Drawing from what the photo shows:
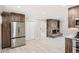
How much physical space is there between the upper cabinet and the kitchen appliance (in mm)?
793

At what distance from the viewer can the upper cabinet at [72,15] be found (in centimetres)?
183

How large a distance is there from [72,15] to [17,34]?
993mm

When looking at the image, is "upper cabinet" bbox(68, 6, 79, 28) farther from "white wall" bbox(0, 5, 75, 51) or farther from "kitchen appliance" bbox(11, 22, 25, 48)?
"kitchen appliance" bbox(11, 22, 25, 48)

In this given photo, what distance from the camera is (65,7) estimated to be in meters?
1.89

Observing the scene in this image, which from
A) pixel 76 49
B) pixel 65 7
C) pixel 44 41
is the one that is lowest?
pixel 76 49

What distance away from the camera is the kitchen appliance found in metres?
1.93

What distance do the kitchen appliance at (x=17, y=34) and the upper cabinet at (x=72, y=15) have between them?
79 centimetres

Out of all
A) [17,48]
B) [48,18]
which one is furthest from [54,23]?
[17,48]

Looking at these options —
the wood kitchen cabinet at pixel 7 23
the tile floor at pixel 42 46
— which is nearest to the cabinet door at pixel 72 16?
the tile floor at pixel 42 46

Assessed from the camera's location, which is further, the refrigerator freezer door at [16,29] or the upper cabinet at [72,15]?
the refrigerator freezer door at [16,29]

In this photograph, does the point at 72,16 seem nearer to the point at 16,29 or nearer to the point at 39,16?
the point at 39,16

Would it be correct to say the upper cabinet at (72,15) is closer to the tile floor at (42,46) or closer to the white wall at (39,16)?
the white wall at (39,16)
